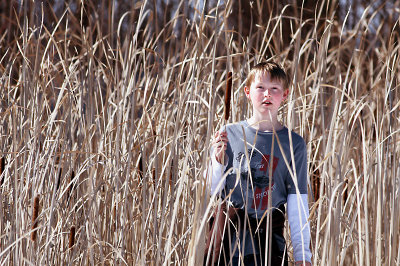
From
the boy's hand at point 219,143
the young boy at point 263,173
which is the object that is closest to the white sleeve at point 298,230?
the young boy at point 263,173

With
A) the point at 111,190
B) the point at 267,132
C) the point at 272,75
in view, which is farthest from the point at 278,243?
the point at 111,190

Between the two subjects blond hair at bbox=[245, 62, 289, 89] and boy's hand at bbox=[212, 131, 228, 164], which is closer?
boy's hand at bbox=[212, 131, 228, 164]

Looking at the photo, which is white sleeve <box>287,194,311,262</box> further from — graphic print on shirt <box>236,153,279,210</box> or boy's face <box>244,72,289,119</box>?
boy's face <box>244,72,289,119</box>

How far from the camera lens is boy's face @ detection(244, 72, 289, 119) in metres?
1.47

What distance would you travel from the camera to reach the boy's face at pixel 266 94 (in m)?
1.47

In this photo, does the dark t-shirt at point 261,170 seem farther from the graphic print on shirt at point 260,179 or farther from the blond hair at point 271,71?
the blond hair at point 271,71

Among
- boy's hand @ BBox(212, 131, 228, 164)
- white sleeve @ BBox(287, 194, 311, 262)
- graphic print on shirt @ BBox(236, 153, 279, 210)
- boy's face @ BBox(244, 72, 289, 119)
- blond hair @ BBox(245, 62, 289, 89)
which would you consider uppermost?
blond hair @ BBox(245, 62, 289, 89)

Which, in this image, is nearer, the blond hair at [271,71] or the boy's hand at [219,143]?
the boy's hand at [219,143]

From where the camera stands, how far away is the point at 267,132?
1.49 metres

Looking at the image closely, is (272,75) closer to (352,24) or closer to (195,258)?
(195,258)

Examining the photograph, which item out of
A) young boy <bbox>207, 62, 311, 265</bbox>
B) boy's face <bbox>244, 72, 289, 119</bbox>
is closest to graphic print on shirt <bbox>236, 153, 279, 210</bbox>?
young boy <bbox>207, 62, 311, 265</bbox>

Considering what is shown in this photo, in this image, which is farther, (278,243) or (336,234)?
(278,243)

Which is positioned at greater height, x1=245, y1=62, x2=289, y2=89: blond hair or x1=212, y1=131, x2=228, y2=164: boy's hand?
x1=245, y1=62, x2=289, y2=89: blond hair

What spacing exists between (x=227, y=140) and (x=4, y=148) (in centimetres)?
88
